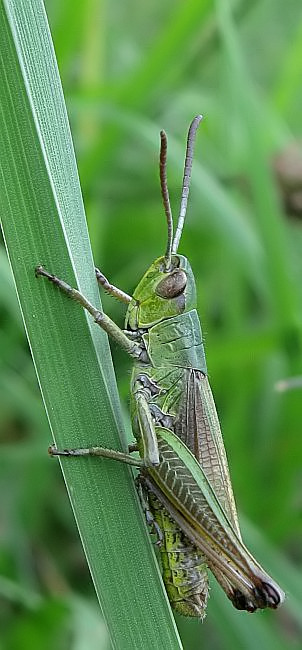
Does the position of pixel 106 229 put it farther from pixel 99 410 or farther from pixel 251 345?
pixel 99 410

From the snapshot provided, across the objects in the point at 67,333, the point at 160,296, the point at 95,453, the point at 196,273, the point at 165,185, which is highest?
the point at 196,273

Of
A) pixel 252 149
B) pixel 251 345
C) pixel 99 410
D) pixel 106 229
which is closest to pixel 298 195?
pixel 252 149

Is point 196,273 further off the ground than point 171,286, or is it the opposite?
point 196,273

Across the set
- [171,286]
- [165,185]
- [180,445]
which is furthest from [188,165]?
[180,445]

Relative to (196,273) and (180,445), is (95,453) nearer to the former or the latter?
(180,445)

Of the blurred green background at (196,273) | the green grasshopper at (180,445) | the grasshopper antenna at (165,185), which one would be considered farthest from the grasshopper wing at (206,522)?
the blurred green background at (196,273)

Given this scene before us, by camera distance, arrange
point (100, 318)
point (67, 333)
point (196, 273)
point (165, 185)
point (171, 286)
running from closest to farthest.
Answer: point (67, 333) → point (100, 318) → point (165, 185) → point (171, 286) → point (196, 273)

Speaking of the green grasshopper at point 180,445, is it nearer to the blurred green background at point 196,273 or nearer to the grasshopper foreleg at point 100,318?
the grasshopper foreleg at point 100,318

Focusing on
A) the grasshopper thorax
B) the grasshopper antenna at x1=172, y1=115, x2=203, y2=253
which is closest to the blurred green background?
the grasshopper thorax

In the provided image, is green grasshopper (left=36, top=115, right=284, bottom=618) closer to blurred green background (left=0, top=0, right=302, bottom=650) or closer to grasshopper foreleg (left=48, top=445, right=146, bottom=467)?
grasshopper foreleg (left=48, top=445, right=146, bottom=467)
